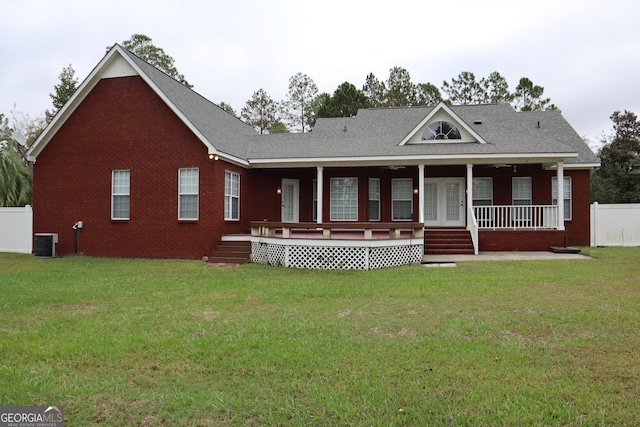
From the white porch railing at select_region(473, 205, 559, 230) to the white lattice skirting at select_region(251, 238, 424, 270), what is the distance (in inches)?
182

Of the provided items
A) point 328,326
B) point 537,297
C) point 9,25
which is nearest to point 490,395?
point 328,326

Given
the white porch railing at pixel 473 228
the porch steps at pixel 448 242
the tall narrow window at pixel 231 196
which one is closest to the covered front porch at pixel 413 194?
the white porch railing at pixel 473 228

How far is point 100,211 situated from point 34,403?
12.8 metres

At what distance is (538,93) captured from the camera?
40.7m

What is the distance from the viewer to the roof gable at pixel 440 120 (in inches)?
628

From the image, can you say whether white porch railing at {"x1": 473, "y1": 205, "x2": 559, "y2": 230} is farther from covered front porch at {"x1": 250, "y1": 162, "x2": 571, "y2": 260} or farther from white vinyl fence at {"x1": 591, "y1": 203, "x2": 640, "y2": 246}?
white vinyl fence at {"x1": 591, "y1": 203, "x2": 640, "y2": 246}

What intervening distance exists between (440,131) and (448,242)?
4354mm

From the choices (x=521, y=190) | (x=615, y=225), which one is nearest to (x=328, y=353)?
(x=521, y=190)

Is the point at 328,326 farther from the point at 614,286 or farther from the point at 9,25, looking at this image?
the point at 9,25

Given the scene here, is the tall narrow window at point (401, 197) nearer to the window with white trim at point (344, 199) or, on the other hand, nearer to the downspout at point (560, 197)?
the window with white trim at point (344, 199)

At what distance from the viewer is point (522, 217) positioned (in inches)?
607

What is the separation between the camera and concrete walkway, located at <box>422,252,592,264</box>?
1266 cm

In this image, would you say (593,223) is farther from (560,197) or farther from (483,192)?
(483,192)

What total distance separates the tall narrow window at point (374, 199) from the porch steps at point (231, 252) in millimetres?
5901
